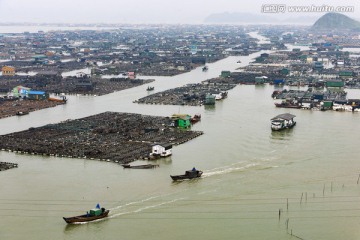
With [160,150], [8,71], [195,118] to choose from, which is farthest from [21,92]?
[160,150]

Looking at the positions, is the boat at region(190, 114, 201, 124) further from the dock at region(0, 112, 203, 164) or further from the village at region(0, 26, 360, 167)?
the dock at region(0, 112, 203, 164)

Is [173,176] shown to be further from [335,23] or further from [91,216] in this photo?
[335,23]

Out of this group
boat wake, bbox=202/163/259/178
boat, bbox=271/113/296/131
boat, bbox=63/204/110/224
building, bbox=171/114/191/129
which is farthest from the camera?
building, bbox=171/114/191/129

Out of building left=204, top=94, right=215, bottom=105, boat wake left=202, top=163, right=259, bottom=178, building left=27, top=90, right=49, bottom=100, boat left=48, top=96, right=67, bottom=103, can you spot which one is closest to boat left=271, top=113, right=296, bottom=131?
boat wake left=202, top=163, right=259, bottom=178

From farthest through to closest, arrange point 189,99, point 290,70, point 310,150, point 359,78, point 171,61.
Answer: point 171,61, point 290,70, point 359,78, point 189,99, point 310,150

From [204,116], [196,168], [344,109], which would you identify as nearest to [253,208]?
[196,168]

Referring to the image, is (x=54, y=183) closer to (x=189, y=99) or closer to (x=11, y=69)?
(x=189, y=99)
